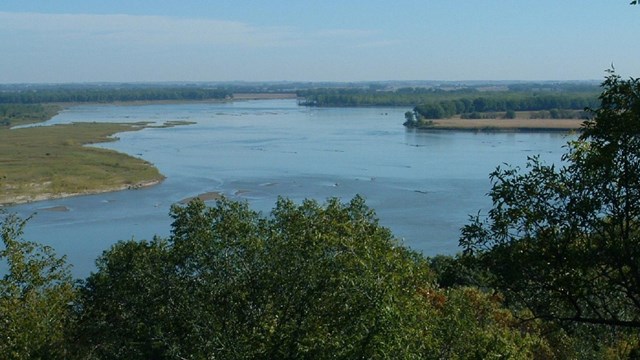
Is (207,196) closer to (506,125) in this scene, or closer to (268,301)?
(268,301)

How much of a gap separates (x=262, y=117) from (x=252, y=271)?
62.9 meters

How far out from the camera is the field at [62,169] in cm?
2655

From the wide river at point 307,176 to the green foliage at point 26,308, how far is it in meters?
9.24

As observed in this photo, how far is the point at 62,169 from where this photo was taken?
99.9 feet

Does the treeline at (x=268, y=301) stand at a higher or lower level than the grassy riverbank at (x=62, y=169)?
higher

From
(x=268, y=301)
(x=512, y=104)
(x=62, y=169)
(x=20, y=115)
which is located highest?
(x=268, y=301)

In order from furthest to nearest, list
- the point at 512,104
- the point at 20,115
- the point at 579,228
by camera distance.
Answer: the point at 20,115 → the point at 512,104 → the point at 579,228

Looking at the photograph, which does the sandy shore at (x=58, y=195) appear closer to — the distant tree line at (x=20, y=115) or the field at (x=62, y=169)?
the field at (x=62, y=169)

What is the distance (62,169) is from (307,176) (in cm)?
936

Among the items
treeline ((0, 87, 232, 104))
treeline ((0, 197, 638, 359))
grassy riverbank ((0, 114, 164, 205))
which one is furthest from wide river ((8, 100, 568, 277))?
treeline ((0, 87, 232, 104))

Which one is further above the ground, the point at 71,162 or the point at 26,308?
the point at 26,308

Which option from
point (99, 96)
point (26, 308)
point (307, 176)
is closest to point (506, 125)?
point (307, 176)

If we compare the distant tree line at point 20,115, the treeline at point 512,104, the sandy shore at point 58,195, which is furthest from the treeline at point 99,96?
the sandy shore at point 58,195

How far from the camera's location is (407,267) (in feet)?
15.8
